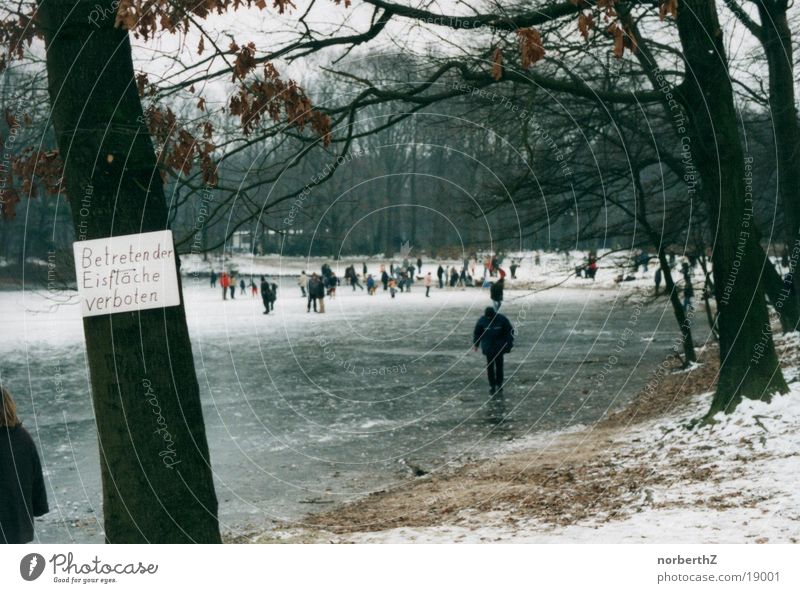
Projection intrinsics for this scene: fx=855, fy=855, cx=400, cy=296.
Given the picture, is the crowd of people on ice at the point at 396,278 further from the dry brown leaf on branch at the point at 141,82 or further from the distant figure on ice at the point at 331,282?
the dry brown leaf on branch at the point at 141,82

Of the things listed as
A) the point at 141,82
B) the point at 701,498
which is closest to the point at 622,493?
the point at 701,498

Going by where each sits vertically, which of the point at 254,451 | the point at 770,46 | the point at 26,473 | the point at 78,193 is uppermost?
the point at 770,46

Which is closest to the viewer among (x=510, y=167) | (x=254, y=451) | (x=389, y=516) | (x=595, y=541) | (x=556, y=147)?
(x=595, y=541)

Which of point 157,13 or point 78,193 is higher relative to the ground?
point 157,13

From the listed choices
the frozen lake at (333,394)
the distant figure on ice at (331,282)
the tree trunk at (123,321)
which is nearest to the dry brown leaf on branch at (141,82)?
the tree trunk at (123,321)

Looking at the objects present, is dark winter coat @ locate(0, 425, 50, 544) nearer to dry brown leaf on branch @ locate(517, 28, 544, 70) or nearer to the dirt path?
the dirt path

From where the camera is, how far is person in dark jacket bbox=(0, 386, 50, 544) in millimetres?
5480

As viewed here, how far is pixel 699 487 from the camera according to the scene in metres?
6.94

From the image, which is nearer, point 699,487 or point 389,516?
point 699,487

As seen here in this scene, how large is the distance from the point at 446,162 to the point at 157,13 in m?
6.71

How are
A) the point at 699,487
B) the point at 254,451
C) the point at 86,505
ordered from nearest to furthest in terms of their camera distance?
the point at 699,487, the point at 86,505, the point at 254,451

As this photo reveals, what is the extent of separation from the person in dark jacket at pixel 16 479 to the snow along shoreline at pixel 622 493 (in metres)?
2.22
